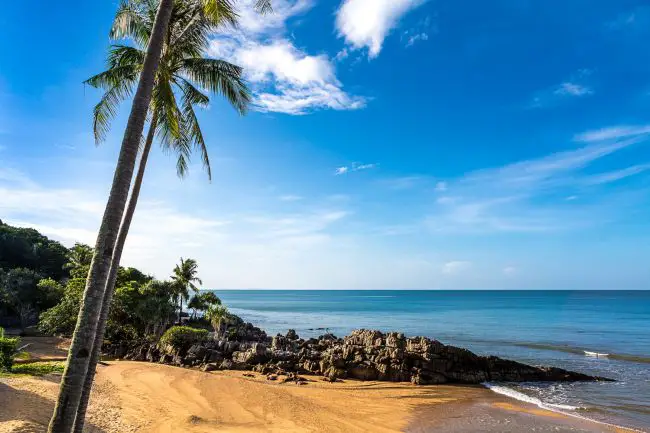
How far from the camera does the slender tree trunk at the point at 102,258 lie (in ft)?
18.0

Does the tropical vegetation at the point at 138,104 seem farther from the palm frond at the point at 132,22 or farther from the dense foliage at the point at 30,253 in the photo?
the dense foliage at the point at 30,253

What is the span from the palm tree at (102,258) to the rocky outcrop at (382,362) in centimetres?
2024

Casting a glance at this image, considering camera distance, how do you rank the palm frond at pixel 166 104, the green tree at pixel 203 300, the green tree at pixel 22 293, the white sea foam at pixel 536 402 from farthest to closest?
1. the green tree at pixel 203 300
2. the green tree at pixel 22 293
3. the white sea foam at pixel 536 402
4. the palm frond at pixel 166 104

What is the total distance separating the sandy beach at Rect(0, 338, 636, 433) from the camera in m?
12.8

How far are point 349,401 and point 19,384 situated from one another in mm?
13774

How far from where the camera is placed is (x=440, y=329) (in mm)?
58844

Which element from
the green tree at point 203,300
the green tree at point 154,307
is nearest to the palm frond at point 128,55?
the green tree at point 154,307

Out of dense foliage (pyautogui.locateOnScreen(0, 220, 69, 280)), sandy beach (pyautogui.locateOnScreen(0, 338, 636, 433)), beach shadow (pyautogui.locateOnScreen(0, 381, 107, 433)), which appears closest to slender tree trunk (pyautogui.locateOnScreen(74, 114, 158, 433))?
beach shadow (pyautogui.locateOnScreen(0, 381, 107, 433))

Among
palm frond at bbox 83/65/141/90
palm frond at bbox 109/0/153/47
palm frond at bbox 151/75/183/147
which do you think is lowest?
palm frond at bbox 151/75/183/147

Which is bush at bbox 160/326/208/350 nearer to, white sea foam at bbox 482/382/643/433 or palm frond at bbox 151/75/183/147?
white sea foam at bbox 482/382/643/433

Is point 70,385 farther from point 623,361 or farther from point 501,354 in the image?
point 623,361

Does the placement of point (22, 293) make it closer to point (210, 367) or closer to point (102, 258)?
point (210, 367)

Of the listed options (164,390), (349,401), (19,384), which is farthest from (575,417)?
(19,384)

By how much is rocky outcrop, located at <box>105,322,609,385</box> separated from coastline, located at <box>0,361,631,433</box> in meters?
1.88
